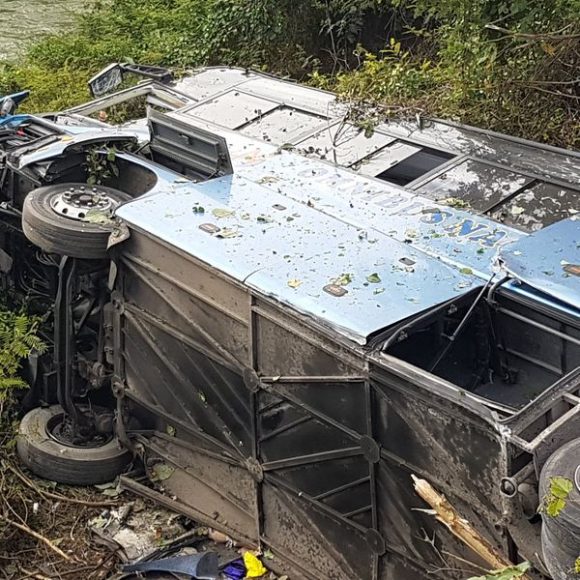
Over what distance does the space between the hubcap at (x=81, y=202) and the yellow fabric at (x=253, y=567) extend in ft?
7.43

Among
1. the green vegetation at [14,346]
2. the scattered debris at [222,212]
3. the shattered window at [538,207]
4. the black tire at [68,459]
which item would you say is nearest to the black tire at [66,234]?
the scattered debris at [222,212]

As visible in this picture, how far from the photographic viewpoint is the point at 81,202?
5.88 m

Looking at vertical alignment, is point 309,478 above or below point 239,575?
above

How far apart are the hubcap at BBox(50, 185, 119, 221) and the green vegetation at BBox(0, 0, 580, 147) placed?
223cm

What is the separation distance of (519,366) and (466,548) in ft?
4.24

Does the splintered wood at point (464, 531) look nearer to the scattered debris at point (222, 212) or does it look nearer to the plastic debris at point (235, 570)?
the plastic debris at point (235, 570)

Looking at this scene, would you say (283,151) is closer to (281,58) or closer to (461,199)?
(461,199)

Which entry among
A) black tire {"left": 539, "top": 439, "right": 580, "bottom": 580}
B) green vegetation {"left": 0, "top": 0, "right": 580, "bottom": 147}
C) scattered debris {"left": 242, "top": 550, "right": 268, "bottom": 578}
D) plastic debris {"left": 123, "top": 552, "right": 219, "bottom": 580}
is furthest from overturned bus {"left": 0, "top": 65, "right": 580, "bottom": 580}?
green vegetation {"left": 0, "top": 0, "right": 580, "bottom": 147}

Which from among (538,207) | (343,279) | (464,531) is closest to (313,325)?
(343,279)

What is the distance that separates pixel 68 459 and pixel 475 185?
10.3 feet

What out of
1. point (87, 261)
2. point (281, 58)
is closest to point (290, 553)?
point (87, 261)

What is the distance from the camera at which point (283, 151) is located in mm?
6359

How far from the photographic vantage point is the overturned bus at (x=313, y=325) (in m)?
4.00

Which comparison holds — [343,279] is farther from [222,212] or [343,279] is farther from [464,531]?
[464,531]
